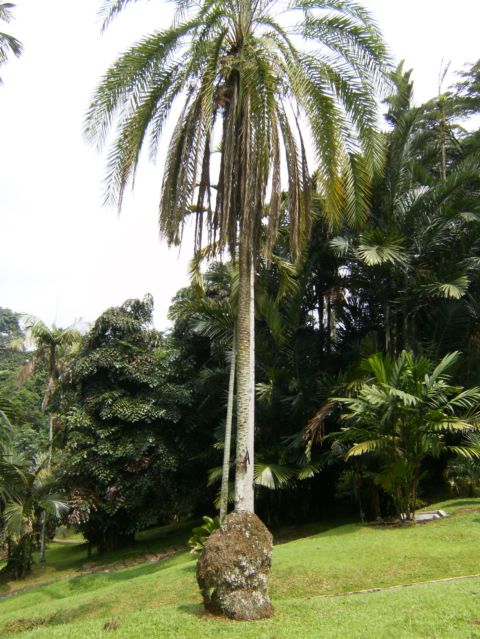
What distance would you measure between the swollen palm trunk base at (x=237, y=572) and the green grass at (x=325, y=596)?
25 cm

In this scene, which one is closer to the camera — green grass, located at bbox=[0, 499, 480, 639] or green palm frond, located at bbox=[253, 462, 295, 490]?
green grass, located at bbox=[0, 499, 480, 639]

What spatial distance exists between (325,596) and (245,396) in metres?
3.43

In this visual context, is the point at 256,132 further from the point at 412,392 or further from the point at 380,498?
the point at 380,498

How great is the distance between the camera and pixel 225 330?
61.0 feet

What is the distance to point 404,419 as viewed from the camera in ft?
43.0

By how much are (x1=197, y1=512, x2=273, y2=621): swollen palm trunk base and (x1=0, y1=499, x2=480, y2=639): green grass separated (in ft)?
0.81

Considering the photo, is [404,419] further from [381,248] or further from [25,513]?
[25,513]

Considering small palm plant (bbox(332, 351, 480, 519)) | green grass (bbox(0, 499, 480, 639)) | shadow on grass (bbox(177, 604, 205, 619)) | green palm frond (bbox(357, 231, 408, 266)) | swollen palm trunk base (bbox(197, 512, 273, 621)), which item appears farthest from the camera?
green palm frond (bbox(357, 231, 408, 266))

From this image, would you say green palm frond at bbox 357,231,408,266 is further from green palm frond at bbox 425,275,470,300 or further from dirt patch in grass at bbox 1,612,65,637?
dirt patch in grass at bbox 1,612,65,637

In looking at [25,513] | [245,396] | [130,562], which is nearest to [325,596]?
[245,396]

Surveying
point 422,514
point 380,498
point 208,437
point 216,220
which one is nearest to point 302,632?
point 216,220

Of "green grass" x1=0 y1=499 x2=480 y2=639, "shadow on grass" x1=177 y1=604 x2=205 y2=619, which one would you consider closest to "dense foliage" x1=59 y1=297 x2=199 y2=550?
"green grass" x1=0 y1=499 x2=480 y2=639

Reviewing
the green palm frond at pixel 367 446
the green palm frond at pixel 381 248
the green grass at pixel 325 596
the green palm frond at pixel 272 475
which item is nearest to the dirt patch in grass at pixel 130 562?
the green grass at pixel 325 596

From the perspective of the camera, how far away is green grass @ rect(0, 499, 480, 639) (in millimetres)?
6629
